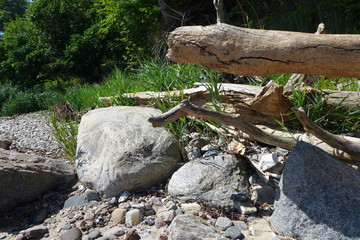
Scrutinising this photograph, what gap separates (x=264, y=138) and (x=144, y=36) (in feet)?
27.9

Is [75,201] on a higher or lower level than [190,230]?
lower

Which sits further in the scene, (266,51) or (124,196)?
(124,196)

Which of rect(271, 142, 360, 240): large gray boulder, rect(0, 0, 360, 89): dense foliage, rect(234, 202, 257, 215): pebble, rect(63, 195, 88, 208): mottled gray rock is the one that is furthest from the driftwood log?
rect(0, 0, 360, 89): dense foliage

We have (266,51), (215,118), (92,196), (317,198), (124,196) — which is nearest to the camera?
(266,51)

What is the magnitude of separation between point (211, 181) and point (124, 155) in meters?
0.97

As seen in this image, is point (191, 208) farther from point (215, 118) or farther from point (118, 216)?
point (215, 118)

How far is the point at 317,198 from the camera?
212 cm

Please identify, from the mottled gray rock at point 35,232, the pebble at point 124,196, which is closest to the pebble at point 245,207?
the pebble at point 124,196

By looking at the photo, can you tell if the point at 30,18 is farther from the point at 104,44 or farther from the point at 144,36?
the point at 144,36

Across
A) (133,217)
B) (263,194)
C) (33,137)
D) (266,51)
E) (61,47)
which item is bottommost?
(33,137)

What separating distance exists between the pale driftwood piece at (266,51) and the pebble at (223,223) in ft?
3.85

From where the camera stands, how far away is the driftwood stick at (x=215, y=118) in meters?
2.19

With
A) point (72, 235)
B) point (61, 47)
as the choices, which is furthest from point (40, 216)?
point (61, 47)

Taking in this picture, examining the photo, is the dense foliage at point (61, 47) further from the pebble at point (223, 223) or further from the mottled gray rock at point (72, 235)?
the pebble at point (223, 223)
